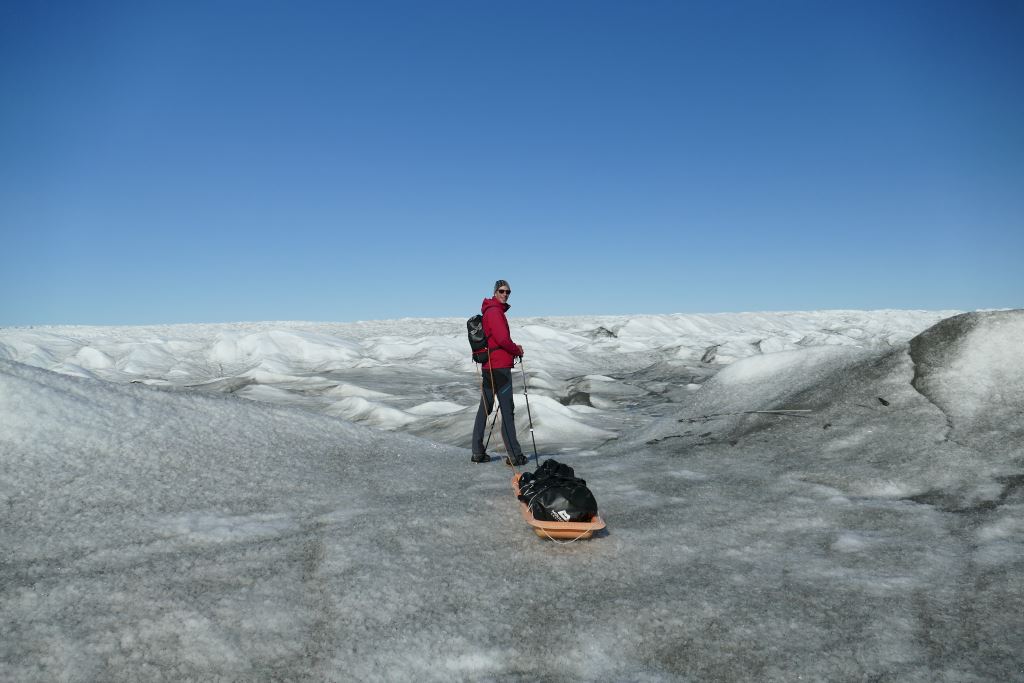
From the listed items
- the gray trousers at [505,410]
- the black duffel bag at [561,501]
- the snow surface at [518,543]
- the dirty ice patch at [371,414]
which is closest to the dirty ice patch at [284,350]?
the dirty ice patch at [371,414]

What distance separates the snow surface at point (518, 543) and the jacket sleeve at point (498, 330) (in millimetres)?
1355

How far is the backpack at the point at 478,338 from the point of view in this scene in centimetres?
683

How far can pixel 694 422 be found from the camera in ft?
29.3

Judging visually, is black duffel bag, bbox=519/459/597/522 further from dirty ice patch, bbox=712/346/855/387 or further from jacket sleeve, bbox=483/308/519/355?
dirty ice patch, bbox=712/346/855/387

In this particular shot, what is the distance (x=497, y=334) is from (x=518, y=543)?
2.88 m

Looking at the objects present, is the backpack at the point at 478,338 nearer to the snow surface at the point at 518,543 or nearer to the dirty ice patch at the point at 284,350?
the snow surface at the point at 518,543

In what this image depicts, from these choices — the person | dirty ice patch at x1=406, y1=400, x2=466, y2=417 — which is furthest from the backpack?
dirty ice patch at x1=406, y1=400, x2=466, y2=417

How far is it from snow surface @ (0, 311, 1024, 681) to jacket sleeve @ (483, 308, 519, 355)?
136 cm

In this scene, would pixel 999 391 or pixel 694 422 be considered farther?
pixel 694 422

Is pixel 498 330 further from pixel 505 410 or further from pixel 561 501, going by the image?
pixel 561 501

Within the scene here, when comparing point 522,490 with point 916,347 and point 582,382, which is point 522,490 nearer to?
point 916,347

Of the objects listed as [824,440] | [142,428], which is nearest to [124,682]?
[142,428]

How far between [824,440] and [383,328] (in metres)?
58.5

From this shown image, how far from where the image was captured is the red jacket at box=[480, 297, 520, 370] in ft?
21.9
